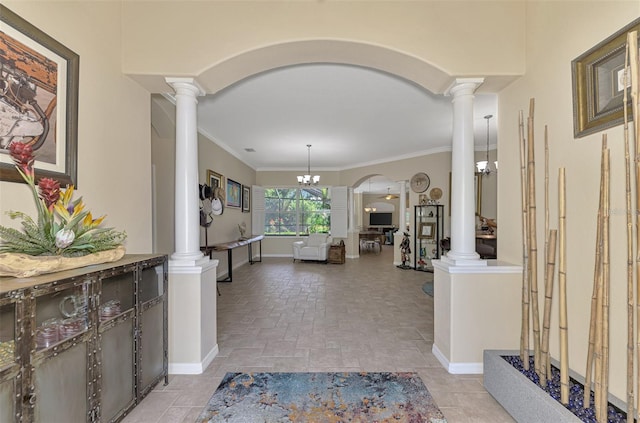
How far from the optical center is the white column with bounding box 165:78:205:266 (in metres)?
2.41

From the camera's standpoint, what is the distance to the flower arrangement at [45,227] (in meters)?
1.36

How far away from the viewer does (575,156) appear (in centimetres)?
189

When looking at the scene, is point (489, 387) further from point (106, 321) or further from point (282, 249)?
point (282, 249)

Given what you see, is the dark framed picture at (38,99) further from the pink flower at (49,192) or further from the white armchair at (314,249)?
the white armchair at (314,249)

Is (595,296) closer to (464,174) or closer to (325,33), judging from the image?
(464,174)

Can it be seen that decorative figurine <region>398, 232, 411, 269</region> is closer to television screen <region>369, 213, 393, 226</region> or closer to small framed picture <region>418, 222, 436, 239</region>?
small framed picture <region>418, 222, 436, 239</region>

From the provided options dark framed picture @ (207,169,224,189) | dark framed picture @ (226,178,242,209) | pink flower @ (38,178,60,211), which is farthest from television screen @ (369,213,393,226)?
pink flower @ (38,178,60,211)

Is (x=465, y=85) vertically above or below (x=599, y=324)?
above

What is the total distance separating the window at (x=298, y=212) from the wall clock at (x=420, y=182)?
9.47ft

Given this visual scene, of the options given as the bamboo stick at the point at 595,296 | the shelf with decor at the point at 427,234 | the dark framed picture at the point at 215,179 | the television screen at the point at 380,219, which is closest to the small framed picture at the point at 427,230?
the shelf with decor at the point at 427,234

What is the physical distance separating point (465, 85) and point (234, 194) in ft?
18.3

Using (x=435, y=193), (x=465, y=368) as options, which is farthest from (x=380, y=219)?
(x=465, y=368)

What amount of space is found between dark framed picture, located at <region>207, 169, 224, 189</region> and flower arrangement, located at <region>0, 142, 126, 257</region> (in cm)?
383

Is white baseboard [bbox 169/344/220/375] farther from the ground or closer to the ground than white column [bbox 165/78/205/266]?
closer to the ground
